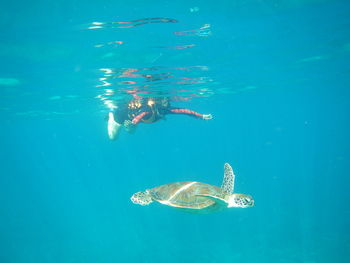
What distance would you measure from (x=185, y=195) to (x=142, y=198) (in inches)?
61.5

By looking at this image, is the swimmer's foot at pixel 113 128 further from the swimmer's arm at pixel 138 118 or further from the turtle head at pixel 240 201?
the turtle head at pixel 240 201

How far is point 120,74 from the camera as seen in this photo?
15688mm

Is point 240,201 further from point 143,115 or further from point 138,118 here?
point 143,115

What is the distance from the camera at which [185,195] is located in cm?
714

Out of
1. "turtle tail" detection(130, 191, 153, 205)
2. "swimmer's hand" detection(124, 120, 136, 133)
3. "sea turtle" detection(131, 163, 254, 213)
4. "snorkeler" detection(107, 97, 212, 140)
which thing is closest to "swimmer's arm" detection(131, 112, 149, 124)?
"snorkeler" detection(107, 97, 212, 140)

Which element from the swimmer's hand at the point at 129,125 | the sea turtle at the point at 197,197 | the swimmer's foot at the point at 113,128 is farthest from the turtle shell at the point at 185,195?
the swimmer's foot at the point at 113,128

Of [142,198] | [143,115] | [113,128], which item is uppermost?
[113,128]

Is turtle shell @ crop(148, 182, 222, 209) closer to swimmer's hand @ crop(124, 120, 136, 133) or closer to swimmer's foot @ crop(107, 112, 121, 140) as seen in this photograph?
swimmer's hand @ crop(124, 120, 136, 133)

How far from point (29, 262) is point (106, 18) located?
1000 inches

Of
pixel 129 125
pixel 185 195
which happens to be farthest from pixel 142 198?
pixel 129 125

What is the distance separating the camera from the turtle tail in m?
7.50

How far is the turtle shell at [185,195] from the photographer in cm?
667

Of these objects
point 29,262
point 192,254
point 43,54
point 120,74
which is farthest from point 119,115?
point 29,262

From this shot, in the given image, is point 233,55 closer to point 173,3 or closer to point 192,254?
point 173,3
